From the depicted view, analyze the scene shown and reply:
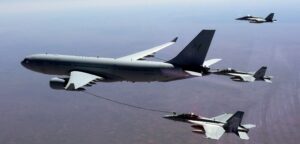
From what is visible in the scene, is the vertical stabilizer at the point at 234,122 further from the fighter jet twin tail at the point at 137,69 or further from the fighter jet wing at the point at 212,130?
the fighter jet twin tail at the point at 137,69

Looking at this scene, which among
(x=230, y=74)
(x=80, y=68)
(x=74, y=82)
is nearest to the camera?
(x=74, y=82)

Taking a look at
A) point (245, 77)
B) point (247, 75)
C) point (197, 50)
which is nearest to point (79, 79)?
point (197, 50)

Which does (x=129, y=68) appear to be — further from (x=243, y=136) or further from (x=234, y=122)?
(x=243, y=136)

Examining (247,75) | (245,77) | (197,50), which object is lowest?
(245,77)

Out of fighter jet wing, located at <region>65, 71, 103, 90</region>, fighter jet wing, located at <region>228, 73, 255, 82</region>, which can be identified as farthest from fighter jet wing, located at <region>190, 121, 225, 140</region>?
fighter jet wing, located at <region>65, 71, 103, 90</region>

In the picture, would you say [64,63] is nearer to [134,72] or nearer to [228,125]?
[134,72]

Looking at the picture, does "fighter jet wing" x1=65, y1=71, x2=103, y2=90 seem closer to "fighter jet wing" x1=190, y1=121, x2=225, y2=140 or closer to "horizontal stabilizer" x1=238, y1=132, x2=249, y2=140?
"fighter jet wing" x1=190, y1=121, x2=225, y2=140

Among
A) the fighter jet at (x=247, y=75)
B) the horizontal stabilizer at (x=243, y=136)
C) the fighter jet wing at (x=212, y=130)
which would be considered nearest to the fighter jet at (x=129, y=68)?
the fighter jet at (x=247, y=75)

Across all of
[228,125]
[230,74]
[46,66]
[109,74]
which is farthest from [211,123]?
[46,66]
